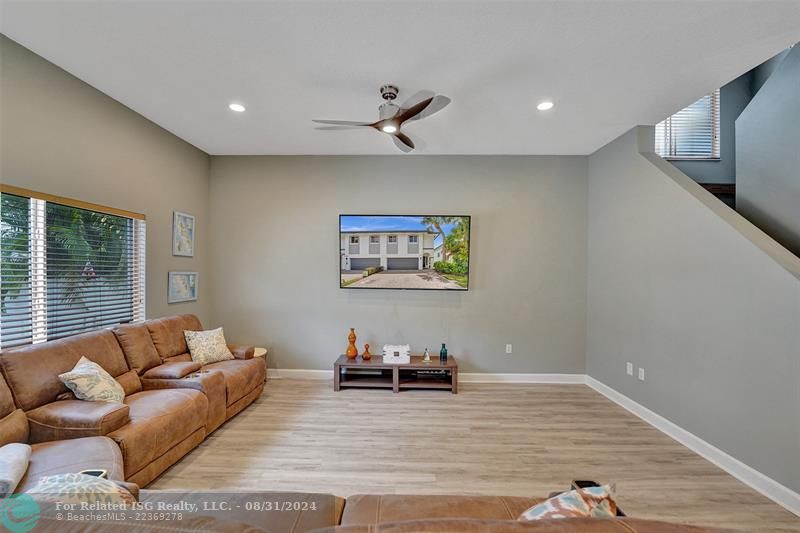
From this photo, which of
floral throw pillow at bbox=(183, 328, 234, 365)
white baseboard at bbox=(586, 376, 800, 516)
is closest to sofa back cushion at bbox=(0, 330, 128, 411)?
floral throw pillow at bbox=(183, 328, 234, 365)

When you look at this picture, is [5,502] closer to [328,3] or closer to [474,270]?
[328,3]

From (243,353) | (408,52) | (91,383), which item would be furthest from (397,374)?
(408,52)

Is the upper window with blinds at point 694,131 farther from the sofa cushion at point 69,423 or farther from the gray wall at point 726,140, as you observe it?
the sofa cushion at point 69,423

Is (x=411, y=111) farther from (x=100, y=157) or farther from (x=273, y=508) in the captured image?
(x=100, y=157)

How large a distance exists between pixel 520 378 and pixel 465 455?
1.89 metres

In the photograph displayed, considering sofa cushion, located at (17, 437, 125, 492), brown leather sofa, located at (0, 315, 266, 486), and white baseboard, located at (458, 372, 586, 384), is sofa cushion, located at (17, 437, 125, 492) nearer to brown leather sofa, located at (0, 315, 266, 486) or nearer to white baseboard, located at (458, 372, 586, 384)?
brown leather sofa, located at (0, 315, 266, 486)

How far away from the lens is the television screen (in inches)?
157

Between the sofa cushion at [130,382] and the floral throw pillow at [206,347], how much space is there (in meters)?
0.60

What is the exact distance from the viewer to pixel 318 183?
4.14 metres

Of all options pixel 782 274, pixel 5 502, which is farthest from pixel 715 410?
pixel 5 502

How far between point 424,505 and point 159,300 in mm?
3443

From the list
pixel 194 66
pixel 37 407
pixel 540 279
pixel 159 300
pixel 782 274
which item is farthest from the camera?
pixel 540 279

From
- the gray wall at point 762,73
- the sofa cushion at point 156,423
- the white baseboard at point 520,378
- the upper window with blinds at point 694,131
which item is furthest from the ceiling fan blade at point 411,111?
the gray wall at point 762,73

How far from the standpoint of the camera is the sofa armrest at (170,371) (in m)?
2.63
